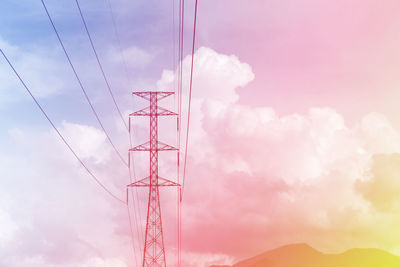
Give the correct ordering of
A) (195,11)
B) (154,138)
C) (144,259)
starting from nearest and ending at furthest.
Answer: (195,11), (144,259), (154,138)

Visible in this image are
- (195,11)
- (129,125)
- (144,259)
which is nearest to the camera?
(195,11)

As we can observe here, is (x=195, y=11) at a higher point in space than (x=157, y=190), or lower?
lower

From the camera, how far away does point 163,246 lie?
2286 inches

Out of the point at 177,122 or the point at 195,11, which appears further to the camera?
the point at 177,122

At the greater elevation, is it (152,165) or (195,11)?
(152,165)

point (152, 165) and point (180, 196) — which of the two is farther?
point (180, 196)

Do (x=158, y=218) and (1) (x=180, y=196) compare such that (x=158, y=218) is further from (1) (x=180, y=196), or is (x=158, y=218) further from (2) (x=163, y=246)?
(1) (x=180, y=196)

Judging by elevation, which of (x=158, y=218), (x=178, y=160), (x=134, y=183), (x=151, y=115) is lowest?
(x=158, y=218)

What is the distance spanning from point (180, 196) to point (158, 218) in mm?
8703

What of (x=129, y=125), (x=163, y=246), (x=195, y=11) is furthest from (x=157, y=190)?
(x=195, y=11)

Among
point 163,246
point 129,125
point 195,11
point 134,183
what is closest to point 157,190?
point 134,183

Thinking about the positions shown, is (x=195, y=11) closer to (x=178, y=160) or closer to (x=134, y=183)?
(x=134, y=183)

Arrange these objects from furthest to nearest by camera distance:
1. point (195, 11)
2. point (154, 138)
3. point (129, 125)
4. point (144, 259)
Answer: point (129, 125)
point (154, 138)
point (144, 259)
point (195, 11)

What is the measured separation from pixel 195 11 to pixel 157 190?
40183mm
